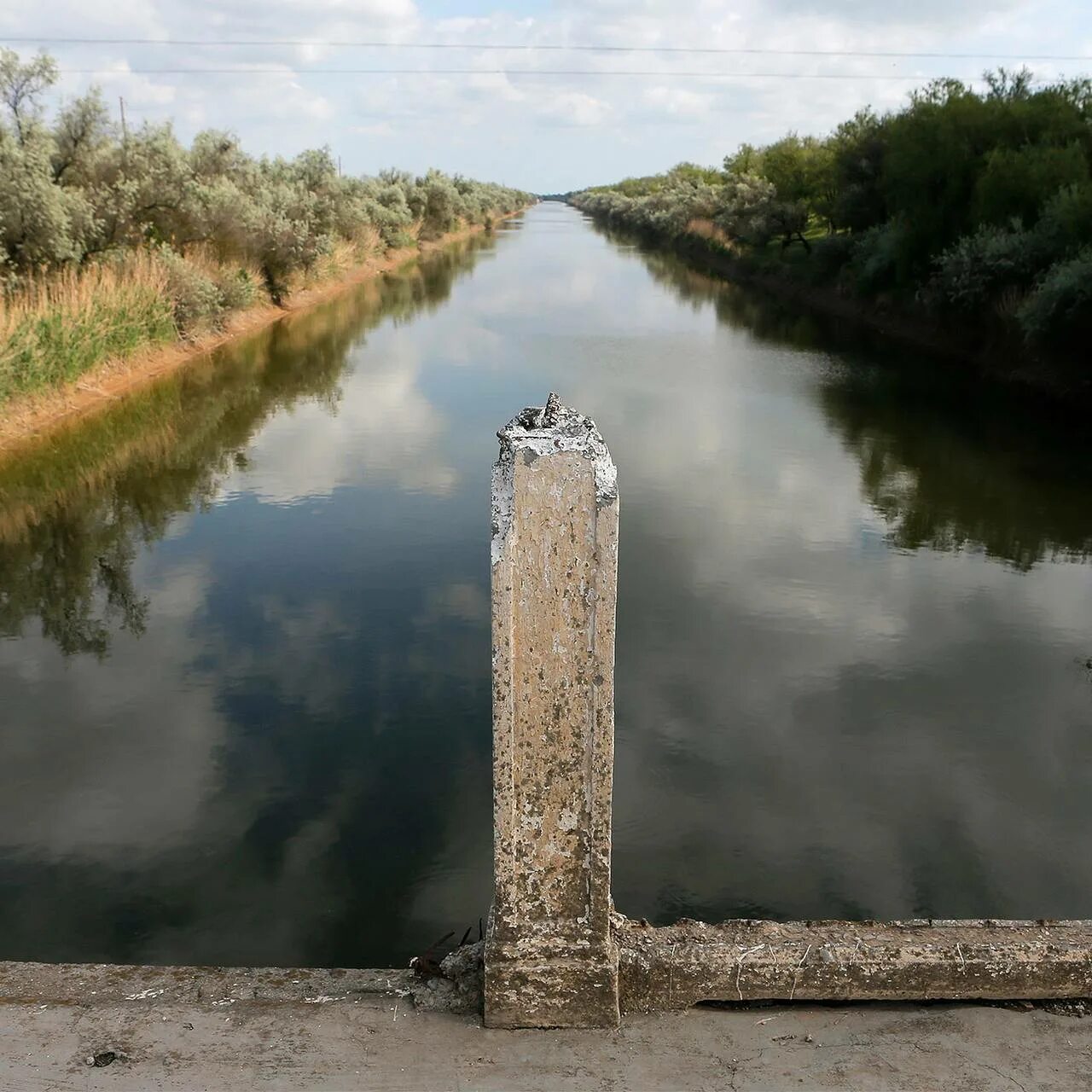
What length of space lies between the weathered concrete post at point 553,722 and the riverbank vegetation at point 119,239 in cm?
1181

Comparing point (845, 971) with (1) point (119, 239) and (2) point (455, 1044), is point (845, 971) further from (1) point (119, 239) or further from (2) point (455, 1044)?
(1) point (119, 239)

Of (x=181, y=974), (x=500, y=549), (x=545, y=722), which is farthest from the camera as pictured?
(x=181, y=974)

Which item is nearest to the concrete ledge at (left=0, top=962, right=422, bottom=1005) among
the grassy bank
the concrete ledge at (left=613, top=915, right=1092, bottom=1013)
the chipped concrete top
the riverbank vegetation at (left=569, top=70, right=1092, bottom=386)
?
the concrete ledge at (left=613, top=915, right=1092, bottom=1013)

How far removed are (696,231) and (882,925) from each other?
5011cm

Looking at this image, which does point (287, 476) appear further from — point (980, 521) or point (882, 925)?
point (882, 925)

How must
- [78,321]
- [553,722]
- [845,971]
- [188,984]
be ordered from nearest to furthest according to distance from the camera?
[553,722] → [845,971] → [188,984] → [78,321]

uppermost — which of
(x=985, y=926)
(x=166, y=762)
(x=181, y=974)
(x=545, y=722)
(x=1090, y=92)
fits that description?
(x=1090, y=92)

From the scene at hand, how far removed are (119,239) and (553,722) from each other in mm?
17875

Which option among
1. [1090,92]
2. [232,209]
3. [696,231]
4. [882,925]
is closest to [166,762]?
[882,925]

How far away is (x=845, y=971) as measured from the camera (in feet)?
9.68

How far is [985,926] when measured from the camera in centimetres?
318

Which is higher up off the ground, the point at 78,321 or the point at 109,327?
the point at 78,321

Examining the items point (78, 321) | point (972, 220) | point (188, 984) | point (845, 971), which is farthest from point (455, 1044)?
point (972, 220)

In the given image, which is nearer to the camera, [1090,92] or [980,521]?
[980,521]
